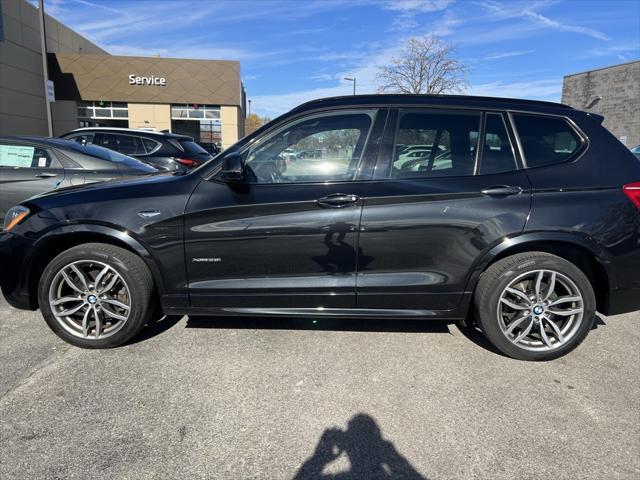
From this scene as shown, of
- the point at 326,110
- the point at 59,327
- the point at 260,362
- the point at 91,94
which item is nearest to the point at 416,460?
the point at 260,362

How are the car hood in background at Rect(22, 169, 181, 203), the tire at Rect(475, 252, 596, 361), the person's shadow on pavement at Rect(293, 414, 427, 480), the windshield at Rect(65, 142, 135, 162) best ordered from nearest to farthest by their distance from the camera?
the person's shadow on pavement at Rect(293, 414, 427, 480)
the tire at Rect(475, 252, 596, 361)
the car hood in background at Rect(22, 169, 181, 203)
the windshield at Rect(65, 142, 135, 162)

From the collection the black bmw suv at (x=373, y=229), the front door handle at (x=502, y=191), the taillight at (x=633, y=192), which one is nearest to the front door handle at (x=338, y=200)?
the black bmw suv at (x=373, y=229)

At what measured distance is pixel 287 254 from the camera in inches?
123

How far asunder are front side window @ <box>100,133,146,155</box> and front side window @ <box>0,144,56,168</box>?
161 inches

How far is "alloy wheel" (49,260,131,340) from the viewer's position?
3258 millimetres

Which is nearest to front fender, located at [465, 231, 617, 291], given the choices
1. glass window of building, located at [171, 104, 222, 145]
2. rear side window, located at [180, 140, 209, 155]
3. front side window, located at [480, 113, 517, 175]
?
front side window, located at [480, 113, 517, 175]

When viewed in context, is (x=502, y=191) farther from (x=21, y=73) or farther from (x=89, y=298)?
(x=21, y=73)

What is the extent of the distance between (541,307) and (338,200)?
5.49ft

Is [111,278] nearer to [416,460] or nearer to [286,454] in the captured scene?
[286,454]

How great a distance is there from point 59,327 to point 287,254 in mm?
1823

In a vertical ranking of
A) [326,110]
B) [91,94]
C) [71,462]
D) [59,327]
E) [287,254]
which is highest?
[91,94]

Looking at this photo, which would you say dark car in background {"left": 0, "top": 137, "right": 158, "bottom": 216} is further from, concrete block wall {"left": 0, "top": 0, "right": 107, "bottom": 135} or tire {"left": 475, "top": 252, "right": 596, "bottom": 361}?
concrete block wall {"left": 0, "top": 0, "right": 107, "bottom": 135}

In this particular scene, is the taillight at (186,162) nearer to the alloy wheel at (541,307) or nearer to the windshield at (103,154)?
the windshield at (103,154)

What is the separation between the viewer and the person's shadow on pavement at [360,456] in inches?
83.7
